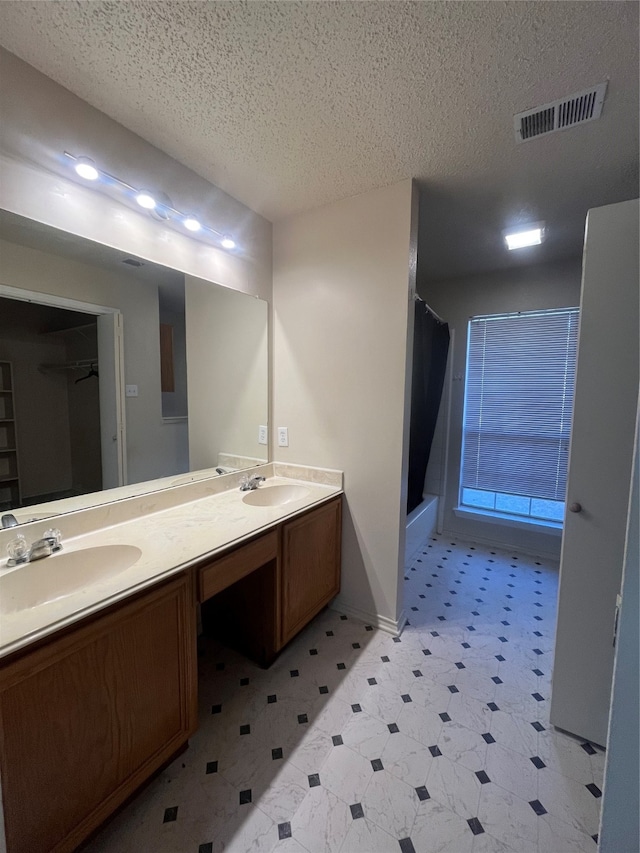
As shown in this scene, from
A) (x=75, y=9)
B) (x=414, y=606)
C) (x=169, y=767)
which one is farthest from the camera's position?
(x=414, y=606)

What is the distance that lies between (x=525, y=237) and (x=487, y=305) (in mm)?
726

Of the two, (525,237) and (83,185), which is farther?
(525,237)

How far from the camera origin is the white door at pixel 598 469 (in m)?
1.19

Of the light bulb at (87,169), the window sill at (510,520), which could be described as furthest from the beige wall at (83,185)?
the window sill at (510,520)

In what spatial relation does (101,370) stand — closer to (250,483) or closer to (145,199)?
(145,199)

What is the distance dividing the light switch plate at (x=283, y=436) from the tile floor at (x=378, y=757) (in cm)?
114

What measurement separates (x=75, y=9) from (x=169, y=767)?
2490 millimetres

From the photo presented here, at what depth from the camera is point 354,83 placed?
1.17 m

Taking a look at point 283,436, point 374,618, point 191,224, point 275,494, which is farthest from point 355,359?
point 374,618

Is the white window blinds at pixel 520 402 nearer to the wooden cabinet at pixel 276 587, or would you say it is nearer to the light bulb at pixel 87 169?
the wooden cabinet at pixel 276 587

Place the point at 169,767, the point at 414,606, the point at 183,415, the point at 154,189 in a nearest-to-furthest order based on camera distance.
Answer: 1. the point at 169,767
2. the point at 154,189
3. the point at 183,415
4. the point at 414,606

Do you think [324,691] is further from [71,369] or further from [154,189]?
[154,189]

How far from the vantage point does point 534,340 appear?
2.86m

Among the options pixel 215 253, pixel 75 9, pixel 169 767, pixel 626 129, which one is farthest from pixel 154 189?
pixel 169 767
